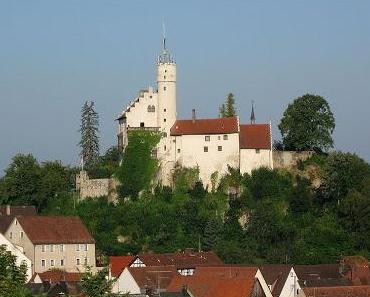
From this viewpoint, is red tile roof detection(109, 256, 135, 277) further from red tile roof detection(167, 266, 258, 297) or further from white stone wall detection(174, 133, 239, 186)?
white stone wall detection(174, 133, 239, 186)

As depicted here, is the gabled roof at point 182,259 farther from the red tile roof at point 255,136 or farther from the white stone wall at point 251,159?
the red tile roof at point 255,136

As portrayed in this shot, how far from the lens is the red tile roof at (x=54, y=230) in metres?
83.3

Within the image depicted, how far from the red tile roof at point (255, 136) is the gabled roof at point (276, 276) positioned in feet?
58.7

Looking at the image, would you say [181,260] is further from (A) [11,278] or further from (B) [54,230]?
(A) [11,278]

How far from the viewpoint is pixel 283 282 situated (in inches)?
2793

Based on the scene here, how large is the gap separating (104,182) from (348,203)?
65.0 ft

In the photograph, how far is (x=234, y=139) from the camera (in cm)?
9081

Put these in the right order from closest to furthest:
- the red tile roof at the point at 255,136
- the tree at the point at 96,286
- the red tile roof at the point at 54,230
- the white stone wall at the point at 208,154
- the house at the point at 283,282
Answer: the tree at the point at 96,286 → the house at the point at 283,282 → the red tile roof at the point at 54,230 → the red tile roof at the point at 255,136 → the white stone wall at the point at 208,154

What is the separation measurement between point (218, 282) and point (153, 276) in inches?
275

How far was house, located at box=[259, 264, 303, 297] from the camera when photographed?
232 ft

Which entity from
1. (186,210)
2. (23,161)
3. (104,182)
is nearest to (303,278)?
(186,210)

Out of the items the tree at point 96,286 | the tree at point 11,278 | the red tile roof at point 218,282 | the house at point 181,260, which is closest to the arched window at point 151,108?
the house at point 181,260

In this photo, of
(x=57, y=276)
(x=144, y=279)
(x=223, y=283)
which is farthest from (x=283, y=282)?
(x=57, y=276)

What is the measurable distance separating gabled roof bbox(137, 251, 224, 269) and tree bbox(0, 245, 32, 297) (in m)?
35.3
